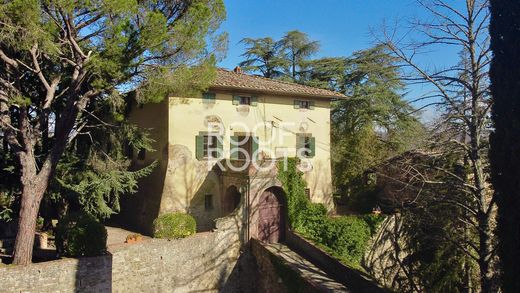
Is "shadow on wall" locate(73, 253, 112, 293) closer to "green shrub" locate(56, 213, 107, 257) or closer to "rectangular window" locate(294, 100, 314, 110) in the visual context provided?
"green shrub" locate(56, 213, 107, 257)

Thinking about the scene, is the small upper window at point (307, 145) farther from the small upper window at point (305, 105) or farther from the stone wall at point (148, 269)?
the stone wall at point (148, 269)

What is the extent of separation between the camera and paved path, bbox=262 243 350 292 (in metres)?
10.9

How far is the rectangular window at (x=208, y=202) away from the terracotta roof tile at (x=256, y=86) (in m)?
5.04

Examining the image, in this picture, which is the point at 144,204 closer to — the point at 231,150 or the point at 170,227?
the point at 231,150

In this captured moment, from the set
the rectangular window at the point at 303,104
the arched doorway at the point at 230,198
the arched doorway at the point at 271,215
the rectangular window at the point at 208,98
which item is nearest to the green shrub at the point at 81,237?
the arched doorway at the point at 271,215

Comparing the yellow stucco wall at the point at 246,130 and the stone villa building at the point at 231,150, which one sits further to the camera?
the yellow stucco wall at the point at 246,130

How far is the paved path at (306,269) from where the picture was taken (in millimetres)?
10906

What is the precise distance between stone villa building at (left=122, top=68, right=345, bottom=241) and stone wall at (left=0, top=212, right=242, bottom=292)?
145 centimetres

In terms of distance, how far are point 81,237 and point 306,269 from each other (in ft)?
24.1

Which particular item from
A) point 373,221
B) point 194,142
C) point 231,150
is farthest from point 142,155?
point 373,221

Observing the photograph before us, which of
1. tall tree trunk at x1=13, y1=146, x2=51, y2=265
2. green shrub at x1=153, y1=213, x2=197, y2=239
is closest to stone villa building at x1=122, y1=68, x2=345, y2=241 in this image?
green shrub at x1=153, y1=213, x2=197, y2=239

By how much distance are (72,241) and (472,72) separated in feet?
39.8

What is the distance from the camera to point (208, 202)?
56.1 ft

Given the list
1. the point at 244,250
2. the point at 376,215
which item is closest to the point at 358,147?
the point at 376,215
